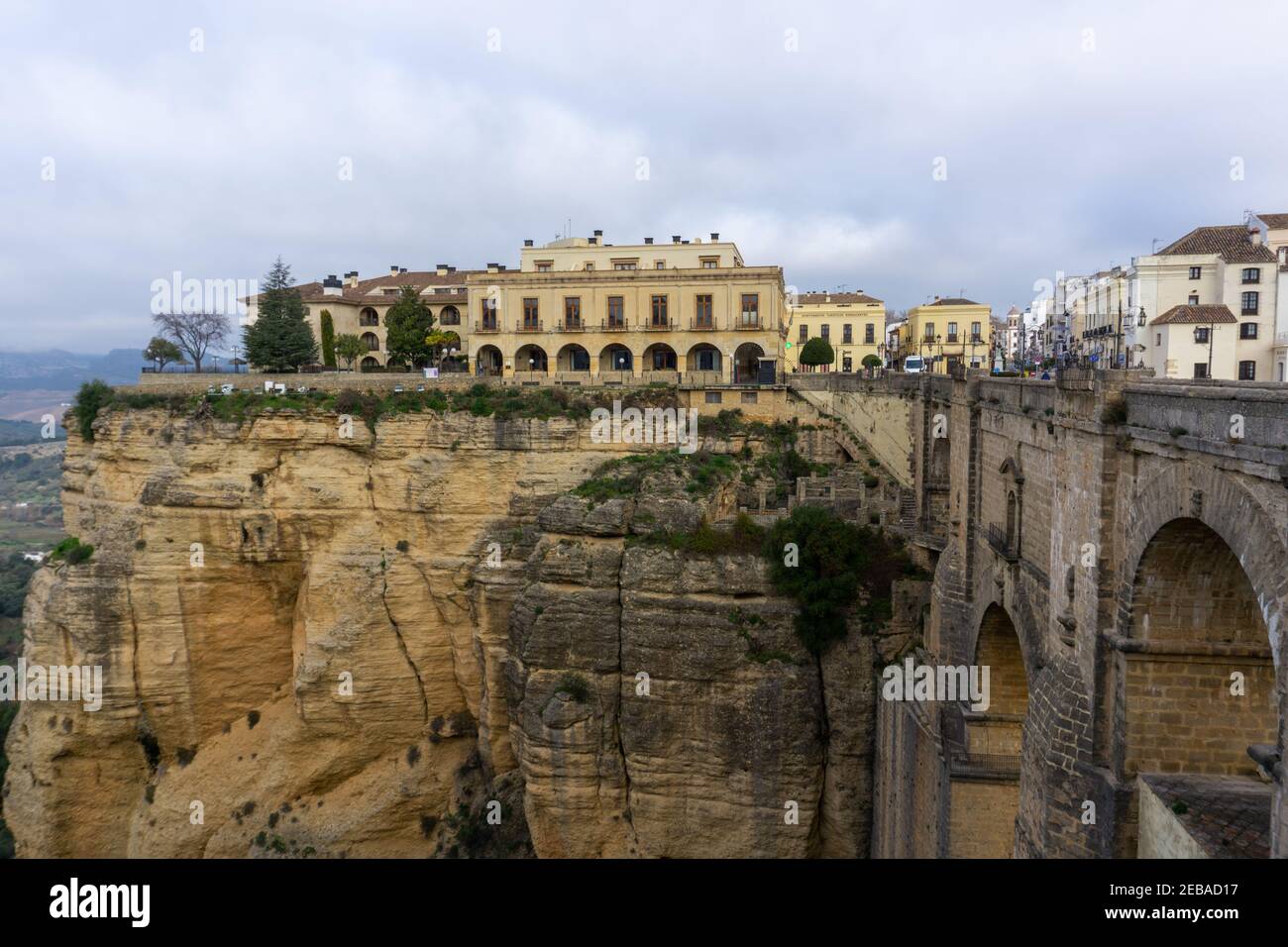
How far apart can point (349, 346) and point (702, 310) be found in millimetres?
15363

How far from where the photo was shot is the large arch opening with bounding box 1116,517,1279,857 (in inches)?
403

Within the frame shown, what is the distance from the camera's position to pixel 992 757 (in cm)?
1719

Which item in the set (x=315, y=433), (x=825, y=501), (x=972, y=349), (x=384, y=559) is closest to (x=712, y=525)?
(x=825, y=501)

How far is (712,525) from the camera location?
79.6ft

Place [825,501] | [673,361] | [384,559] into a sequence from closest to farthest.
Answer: [825,501] < [384,559] < [673,361]

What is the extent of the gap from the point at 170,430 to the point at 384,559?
848 cm

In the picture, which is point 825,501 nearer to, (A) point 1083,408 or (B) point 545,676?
(B) point 545,676

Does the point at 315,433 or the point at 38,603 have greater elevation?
the point at 315,433

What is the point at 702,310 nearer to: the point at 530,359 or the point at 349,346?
the point at 530,359

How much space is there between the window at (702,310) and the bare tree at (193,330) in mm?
21997
